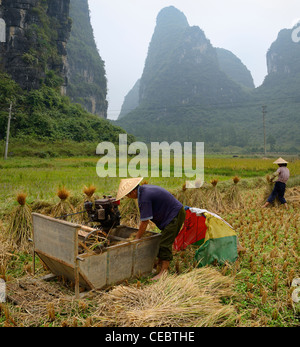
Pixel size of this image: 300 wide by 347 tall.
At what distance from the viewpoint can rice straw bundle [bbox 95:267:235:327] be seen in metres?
2.46

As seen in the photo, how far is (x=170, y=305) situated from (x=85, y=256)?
37.9 inches

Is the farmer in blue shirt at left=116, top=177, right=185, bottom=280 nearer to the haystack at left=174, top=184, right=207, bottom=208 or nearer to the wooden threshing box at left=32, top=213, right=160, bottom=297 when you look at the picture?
the wooden threshing box at left=32, top=213, right=160, bottom=297

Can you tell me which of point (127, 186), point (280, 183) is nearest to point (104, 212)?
point (127, 186)

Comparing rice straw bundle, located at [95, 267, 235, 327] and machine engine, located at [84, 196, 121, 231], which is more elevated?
machine engine, located at [84, 196, 121, 231]

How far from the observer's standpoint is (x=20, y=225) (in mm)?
4445

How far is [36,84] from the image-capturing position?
112 ft

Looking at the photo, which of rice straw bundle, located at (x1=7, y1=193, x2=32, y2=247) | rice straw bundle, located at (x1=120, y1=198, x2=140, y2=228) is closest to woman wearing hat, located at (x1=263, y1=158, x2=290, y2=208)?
rice straw bundle, located at (x1=120, y1=198, x2=140, y2=228)

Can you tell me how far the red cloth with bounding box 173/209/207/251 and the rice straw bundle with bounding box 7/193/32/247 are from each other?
7.47 ft

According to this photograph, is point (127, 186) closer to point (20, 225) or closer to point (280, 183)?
point (20, 225)

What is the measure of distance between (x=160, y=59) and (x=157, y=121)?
62.0 m

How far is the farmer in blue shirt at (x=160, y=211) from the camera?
3.43 metres

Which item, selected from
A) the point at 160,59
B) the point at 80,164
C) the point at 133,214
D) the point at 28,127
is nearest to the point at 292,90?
the point at 160,59

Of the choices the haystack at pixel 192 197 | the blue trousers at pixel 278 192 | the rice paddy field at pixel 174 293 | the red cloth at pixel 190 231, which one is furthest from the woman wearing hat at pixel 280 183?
the red cloth at pixel 190 231
